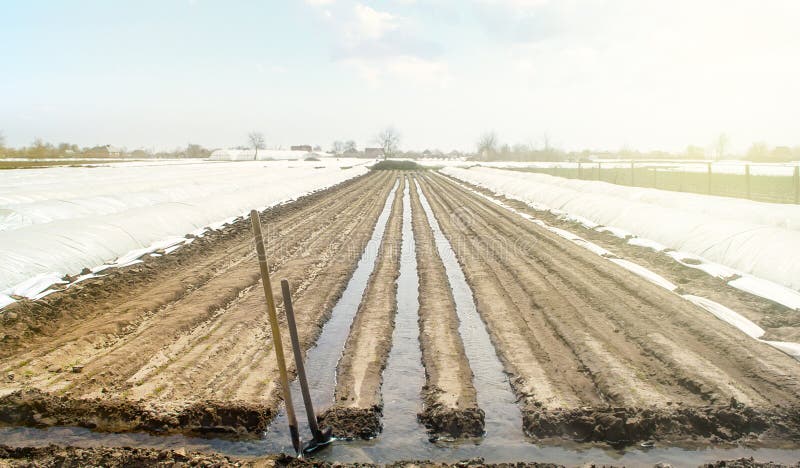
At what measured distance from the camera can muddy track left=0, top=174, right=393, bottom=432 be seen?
508 cm

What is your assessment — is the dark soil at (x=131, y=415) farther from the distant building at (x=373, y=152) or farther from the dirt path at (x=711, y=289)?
the distant building at (x=373, y=152)

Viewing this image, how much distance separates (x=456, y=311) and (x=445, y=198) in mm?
19800

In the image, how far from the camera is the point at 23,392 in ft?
17.8

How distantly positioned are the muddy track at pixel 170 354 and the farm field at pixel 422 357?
3cm

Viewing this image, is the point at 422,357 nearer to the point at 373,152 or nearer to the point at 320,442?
the point at 320,442

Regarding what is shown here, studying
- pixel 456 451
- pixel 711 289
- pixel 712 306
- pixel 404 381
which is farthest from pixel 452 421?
pixel 711 289

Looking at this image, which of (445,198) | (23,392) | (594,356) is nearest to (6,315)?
(23,392)

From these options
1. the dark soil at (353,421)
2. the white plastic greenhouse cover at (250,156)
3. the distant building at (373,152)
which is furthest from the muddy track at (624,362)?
the distant building at (373,152)

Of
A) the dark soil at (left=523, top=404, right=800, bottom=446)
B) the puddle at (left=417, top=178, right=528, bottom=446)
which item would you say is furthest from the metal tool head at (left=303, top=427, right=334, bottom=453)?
the dark soil at (left=523, top=404, right=800, bottom=446)

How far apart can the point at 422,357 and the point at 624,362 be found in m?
2.25

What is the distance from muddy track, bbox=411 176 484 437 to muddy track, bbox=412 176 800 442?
0.49 metres

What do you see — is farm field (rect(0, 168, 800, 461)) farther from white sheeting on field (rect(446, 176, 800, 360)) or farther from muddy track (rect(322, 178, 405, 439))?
white sheeting on field (rect(446, 176, 800, 360))

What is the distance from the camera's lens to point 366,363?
626cm

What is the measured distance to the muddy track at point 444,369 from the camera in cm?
485
